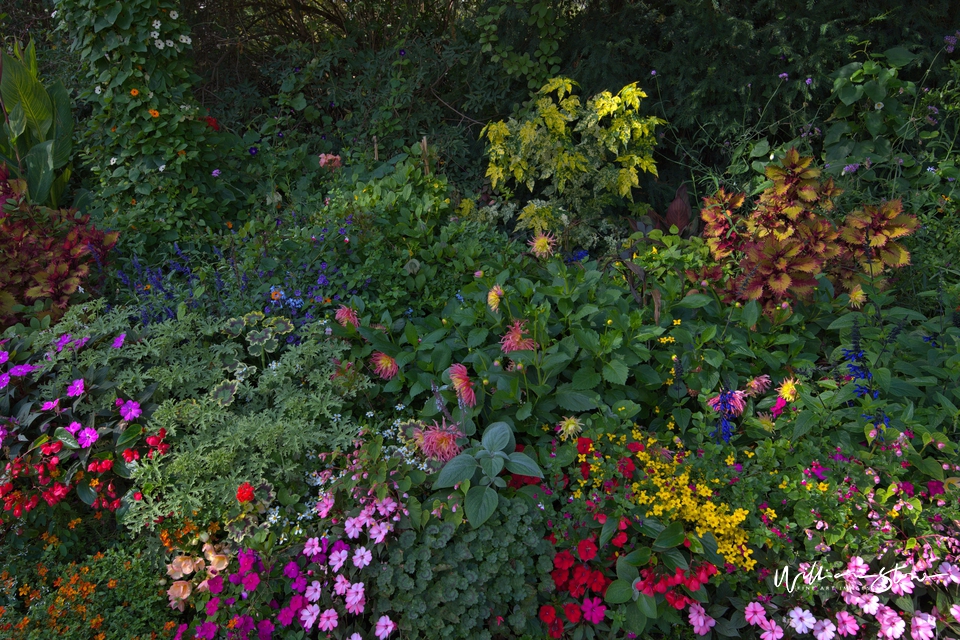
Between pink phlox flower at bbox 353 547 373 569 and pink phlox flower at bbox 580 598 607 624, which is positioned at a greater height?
pink phlox flower at bbox 353 547 373 569

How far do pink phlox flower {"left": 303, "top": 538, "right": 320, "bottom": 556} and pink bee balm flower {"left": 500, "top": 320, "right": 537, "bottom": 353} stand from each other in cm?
89

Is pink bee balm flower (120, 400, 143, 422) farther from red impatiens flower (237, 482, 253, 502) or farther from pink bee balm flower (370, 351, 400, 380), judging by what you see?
pink bee balm flower (370, 351, 400, 380)

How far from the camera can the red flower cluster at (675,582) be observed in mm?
1799

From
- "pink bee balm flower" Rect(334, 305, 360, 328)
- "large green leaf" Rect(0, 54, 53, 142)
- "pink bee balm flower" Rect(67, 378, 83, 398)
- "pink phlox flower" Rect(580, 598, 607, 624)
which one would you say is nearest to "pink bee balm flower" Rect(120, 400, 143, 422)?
"pink bee balm flower" Rect(67, 378, 83, 398)

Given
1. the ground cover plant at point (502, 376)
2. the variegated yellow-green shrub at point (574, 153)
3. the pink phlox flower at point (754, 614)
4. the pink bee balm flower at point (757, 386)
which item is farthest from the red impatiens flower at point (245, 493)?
the variegated yellow-green shrub at point (574, 153)

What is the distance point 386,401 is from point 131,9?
295cm

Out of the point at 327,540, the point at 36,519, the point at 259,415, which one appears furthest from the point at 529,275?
the point at 36,519

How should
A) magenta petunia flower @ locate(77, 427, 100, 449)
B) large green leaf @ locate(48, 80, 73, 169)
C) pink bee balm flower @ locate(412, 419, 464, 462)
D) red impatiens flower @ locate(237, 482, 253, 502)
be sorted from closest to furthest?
red impatiens flower @ locate(237, 482, 253, 502) < pink bee balm flower @ locate(412, 419, 464, 462) < magenta petunia flower @ locate(77, 427, 100, 449) < large green leaf @ locate(48, 80, 73, 169)

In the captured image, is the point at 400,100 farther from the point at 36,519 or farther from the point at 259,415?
the point at 36,519

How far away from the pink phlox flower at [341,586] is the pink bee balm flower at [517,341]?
92 centimetres

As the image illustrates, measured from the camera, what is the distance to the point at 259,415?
229 cm

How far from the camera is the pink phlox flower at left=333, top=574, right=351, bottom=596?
180 centimetres

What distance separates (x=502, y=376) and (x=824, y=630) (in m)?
1.20

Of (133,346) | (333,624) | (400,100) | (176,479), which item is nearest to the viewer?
(333,624)
